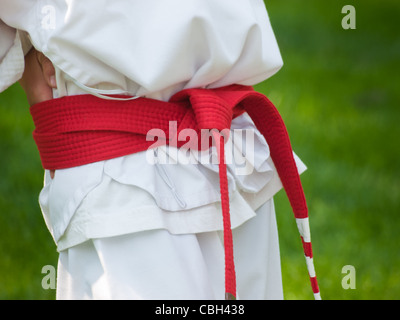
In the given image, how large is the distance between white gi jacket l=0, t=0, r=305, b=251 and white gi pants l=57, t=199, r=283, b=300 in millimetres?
26

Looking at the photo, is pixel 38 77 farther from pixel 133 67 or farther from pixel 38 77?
pixel 133 67

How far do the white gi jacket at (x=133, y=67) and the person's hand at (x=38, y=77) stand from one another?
0.09ft

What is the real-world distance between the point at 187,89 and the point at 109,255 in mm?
320

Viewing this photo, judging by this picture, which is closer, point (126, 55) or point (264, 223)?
point (126, 55)

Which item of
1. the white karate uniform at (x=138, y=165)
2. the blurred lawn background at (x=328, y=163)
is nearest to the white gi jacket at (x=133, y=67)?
the white karate uniform at (x=138, y=165)

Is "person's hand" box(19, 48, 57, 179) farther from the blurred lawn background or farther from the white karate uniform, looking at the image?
the blurred lawn background

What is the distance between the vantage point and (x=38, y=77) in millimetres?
1218

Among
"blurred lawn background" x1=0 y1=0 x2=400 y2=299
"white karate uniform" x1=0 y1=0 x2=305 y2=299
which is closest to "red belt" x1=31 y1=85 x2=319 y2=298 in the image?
"white karate uniform" x1=0 y1=0 x2=305 y2=299

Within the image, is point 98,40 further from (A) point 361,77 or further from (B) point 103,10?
(A) point 361,77

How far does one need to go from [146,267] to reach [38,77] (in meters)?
0.43

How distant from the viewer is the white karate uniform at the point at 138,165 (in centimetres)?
106

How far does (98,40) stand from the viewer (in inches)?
41.1

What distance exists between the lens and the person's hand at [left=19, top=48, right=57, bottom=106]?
1.19 m

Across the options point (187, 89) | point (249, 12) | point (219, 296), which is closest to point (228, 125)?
point (187, 89)
